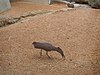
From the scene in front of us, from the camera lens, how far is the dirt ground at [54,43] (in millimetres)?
1501

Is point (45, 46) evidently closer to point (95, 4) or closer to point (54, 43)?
point (54, 43)

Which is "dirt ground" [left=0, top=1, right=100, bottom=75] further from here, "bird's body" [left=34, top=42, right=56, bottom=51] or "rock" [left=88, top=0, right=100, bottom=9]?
"rock" [left=88, top=0, right=100, bottom=9]

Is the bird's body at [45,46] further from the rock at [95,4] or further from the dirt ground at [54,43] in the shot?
the rock at [95,4]

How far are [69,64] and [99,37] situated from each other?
617 mm

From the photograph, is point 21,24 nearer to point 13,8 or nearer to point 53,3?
point 13,8

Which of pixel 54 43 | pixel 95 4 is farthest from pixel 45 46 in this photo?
Answer: pixel 95 4

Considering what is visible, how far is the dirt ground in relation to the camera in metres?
1.50

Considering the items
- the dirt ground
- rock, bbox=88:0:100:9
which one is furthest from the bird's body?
rock, bbox=88:0:100:9

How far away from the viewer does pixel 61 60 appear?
1.64 metres

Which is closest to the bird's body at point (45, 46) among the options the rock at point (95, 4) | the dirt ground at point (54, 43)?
the dirt ground at point (54, 43)

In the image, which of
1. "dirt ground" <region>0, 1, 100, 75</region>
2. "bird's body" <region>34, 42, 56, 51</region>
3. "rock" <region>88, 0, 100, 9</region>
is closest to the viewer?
"dirt ground" <region>0, 1, 100, 75</region>

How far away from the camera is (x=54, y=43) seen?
198cm

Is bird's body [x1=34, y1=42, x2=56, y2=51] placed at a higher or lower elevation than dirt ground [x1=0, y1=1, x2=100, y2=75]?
higher

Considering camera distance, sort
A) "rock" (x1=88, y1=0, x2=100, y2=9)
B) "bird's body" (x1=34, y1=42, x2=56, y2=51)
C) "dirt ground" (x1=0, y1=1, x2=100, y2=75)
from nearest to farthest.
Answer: "dirt ground" (x1=0, y1=1, x2=100, y2=75) → "bird's body" (x1=34, y1=42, x2=56, y2=51) → "rock" (x1=88, y1=0, x2=100, y2=9)
